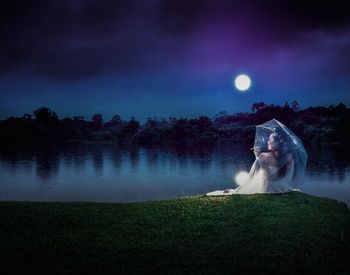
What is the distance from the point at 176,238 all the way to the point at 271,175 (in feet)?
24.2

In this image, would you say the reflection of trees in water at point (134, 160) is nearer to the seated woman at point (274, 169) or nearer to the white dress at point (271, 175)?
the white dress at point (271, 175)

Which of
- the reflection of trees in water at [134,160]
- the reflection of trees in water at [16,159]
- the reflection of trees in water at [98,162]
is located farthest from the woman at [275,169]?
the reflection of trees in water at [16,159]

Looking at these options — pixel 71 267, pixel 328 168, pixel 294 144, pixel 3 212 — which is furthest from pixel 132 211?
pixel 328 168

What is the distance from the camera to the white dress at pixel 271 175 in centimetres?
1488

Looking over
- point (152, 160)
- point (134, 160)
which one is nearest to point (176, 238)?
point (152, 160)

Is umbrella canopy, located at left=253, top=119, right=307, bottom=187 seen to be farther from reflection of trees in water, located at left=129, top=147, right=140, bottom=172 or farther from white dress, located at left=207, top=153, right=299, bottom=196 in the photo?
reflection of trees in water, located at left=129, top=147, right=140, bottom=172

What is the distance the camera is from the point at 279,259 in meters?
7.45

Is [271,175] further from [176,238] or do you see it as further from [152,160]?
[152,160]

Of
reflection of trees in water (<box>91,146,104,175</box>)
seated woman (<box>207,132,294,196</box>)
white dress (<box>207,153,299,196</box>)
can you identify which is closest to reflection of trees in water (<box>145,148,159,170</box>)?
reflection of trees in water (<box>91,146,104,175</box>)

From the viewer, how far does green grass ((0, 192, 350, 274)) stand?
7.02 meters

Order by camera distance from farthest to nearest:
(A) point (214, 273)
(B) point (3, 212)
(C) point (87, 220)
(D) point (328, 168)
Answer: (D) point (328, 168), (B) point (3, 212), (C) point (87, 220), (A) point (214, 273)

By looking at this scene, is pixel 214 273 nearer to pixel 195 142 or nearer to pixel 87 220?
pixel 87 220

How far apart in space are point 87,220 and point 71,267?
10.9 feet

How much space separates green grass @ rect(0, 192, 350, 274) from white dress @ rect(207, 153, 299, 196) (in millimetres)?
2300
